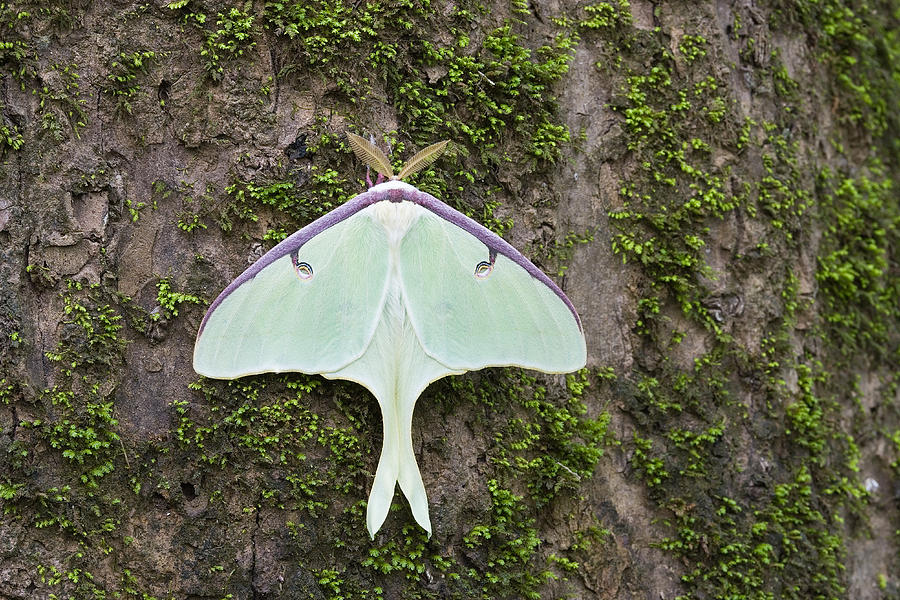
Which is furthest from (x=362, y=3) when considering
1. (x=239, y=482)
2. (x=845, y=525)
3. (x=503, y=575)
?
(x=845, y=525)

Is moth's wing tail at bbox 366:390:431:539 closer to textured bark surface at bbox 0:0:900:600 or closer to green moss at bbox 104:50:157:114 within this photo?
textured bark surface at bbox 0:0:900:600

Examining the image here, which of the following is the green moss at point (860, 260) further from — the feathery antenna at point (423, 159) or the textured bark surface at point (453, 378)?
the feathery antenna at point (423, 159)

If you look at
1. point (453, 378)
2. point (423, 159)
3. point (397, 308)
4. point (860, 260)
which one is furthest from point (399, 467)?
point (860, 260)

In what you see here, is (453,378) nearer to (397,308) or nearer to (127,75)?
(397,308)

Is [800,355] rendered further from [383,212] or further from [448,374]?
[383,212]

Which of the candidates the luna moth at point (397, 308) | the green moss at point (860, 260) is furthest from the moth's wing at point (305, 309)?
the green moss at point (860, 260)
